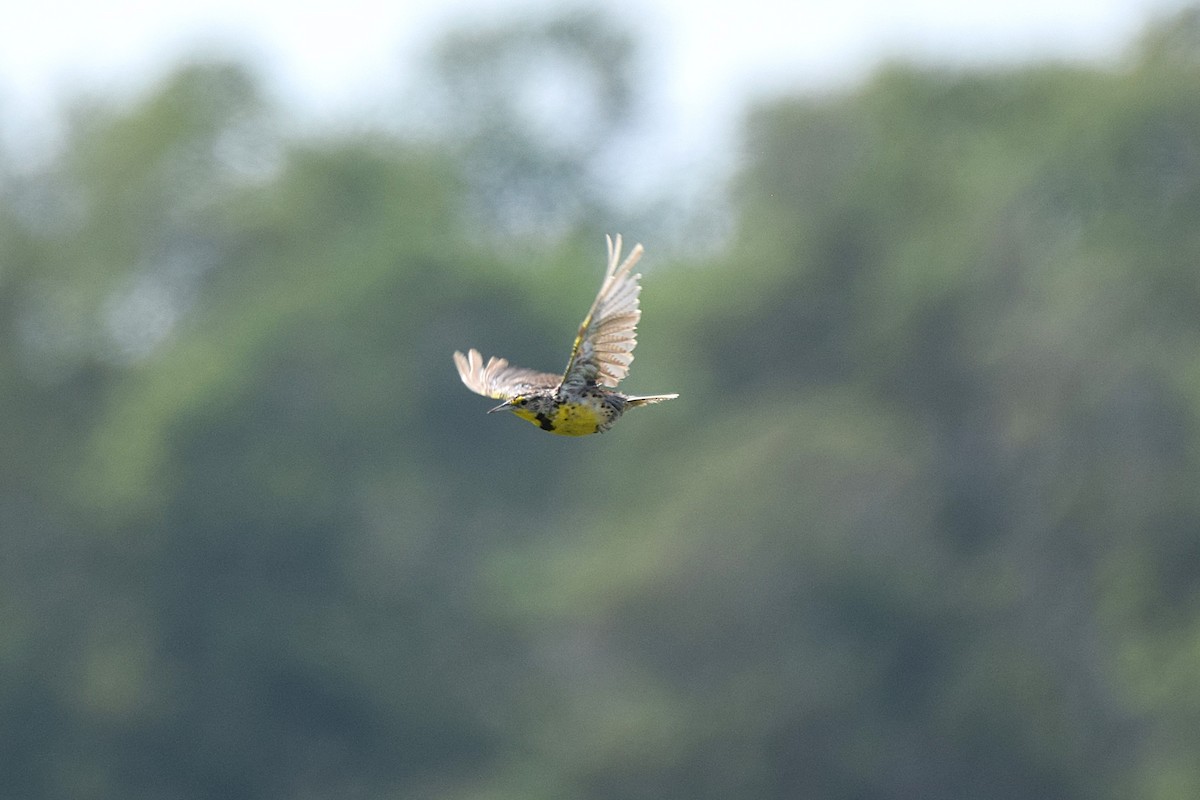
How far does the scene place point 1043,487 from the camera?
43375 millimetres

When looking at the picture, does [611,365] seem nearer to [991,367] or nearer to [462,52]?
[991,367]

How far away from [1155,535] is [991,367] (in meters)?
4.95

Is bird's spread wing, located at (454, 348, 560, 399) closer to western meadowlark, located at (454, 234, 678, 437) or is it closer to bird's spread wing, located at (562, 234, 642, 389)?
western meadowlark, located at (454, 234, 678, 437)

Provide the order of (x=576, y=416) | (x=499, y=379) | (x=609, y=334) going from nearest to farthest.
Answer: (x=609, y=334) < (x=576, y=416) < (x=499, y=379)

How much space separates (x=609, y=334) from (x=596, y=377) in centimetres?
43

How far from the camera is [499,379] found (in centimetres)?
1366

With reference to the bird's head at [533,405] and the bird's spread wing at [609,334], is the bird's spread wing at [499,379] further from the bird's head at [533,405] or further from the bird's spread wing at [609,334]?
the bird's spread wing at [609,334]

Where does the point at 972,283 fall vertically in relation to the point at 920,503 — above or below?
above

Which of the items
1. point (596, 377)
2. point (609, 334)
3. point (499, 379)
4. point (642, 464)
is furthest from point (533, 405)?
point (642, 464)

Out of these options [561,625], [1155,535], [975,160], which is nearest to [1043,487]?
[1155,535]

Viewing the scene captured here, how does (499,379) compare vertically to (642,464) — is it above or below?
below

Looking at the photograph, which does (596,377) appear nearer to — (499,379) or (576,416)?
(576,416)

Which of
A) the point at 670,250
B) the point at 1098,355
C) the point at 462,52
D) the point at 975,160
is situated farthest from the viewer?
the point at 462,52

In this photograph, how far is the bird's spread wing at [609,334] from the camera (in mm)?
11344
